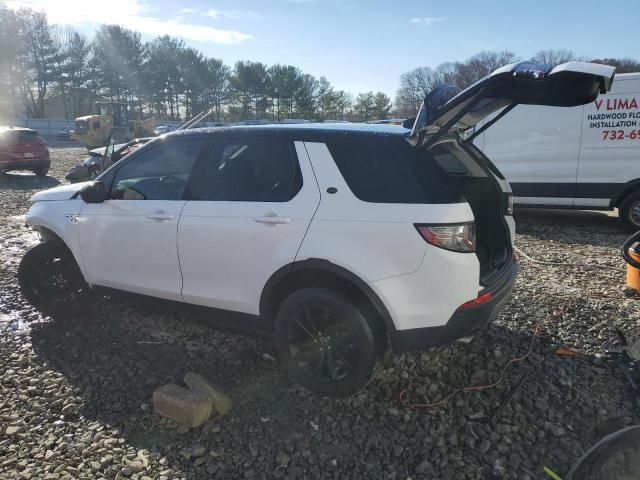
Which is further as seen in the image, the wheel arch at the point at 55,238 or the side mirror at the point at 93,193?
the wheel arch at the point at 55,238

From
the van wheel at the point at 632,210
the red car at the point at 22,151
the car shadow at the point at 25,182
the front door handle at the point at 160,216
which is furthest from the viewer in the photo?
the red car at the point at 22,151

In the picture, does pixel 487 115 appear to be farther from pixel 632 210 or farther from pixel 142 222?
pixel 632 210

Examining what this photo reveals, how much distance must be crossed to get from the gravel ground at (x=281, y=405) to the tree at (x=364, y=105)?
223 feet

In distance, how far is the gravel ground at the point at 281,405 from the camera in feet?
8.09

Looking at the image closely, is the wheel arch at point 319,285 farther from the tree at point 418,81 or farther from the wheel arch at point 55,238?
the tree at point 418,81

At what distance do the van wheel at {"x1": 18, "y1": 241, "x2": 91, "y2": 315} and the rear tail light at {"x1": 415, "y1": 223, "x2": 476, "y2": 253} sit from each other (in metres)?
3.32

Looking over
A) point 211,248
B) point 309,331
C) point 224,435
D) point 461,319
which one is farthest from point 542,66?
point 224,435

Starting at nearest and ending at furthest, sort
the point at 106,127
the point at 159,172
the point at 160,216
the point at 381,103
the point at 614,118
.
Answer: the point at 160,216, the point at 159,172, the point at 614,118, the point at 106,127, the point at 381,103

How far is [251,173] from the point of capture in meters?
3.14

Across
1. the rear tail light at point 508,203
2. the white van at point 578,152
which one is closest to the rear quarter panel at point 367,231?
the rear tail light at point 508,203

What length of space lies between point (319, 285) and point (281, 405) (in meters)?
0.81

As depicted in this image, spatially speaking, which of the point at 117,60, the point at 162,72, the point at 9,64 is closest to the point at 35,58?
the point at 9,64

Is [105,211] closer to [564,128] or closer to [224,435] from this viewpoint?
[224,435]

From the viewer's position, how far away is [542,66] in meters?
2.47
